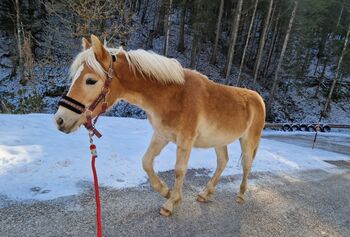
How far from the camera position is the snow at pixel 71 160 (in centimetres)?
442

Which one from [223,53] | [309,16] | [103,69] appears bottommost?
[223,53]

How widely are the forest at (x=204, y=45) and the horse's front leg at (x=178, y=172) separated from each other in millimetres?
9886

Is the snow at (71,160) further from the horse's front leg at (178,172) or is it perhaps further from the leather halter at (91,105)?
the leather halter at (91,105)

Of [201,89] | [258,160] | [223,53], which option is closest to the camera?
[201,89]

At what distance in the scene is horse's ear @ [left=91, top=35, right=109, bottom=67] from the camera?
311 cm

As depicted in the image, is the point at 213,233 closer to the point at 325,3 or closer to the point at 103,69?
the point at 103,69

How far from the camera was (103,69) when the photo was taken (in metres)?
Answer: 3.25

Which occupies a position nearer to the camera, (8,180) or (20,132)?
(8,180)

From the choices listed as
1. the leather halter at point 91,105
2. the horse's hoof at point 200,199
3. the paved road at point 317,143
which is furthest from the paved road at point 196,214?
the paved road at point 317,143

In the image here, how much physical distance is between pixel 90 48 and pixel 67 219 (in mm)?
1983

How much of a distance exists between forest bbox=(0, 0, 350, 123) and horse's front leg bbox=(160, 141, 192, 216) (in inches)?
389

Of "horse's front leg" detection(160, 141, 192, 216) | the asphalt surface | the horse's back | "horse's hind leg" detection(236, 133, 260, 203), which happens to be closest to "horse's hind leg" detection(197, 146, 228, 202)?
the asphalt surface

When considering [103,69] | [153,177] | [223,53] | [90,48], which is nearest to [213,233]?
[153,177]

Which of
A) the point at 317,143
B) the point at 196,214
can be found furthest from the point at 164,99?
the point at 317,143
